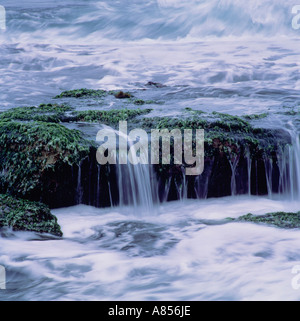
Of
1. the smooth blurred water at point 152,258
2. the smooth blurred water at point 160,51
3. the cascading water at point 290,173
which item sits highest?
the smooth blurred water at point 160,51

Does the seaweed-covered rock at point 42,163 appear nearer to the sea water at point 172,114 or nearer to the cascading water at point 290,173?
the sea water at point 172,114

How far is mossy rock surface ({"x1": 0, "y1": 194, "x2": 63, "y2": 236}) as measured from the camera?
14.8 ft

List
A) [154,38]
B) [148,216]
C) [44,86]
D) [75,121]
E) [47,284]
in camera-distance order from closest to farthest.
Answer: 1. [47,284]
2. [148,216]
3. [75,121]
4. [44,86]
5. [154,38]

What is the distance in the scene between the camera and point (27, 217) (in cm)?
463

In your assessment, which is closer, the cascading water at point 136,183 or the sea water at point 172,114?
the sea water at point 172,114

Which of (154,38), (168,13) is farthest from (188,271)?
(168,13)

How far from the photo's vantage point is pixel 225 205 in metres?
5.55

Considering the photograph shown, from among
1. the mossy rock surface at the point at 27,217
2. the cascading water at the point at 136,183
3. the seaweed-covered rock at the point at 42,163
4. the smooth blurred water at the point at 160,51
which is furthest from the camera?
the smooth blurred water at the point at 160,51

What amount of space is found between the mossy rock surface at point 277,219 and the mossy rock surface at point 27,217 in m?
1.86

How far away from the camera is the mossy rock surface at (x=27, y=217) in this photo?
14.8 feet

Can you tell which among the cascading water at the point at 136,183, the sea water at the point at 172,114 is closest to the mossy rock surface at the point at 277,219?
the sea water at the point at 172,114

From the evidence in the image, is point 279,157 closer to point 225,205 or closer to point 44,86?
point 225,205

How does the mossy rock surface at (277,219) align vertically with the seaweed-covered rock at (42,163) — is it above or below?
below
